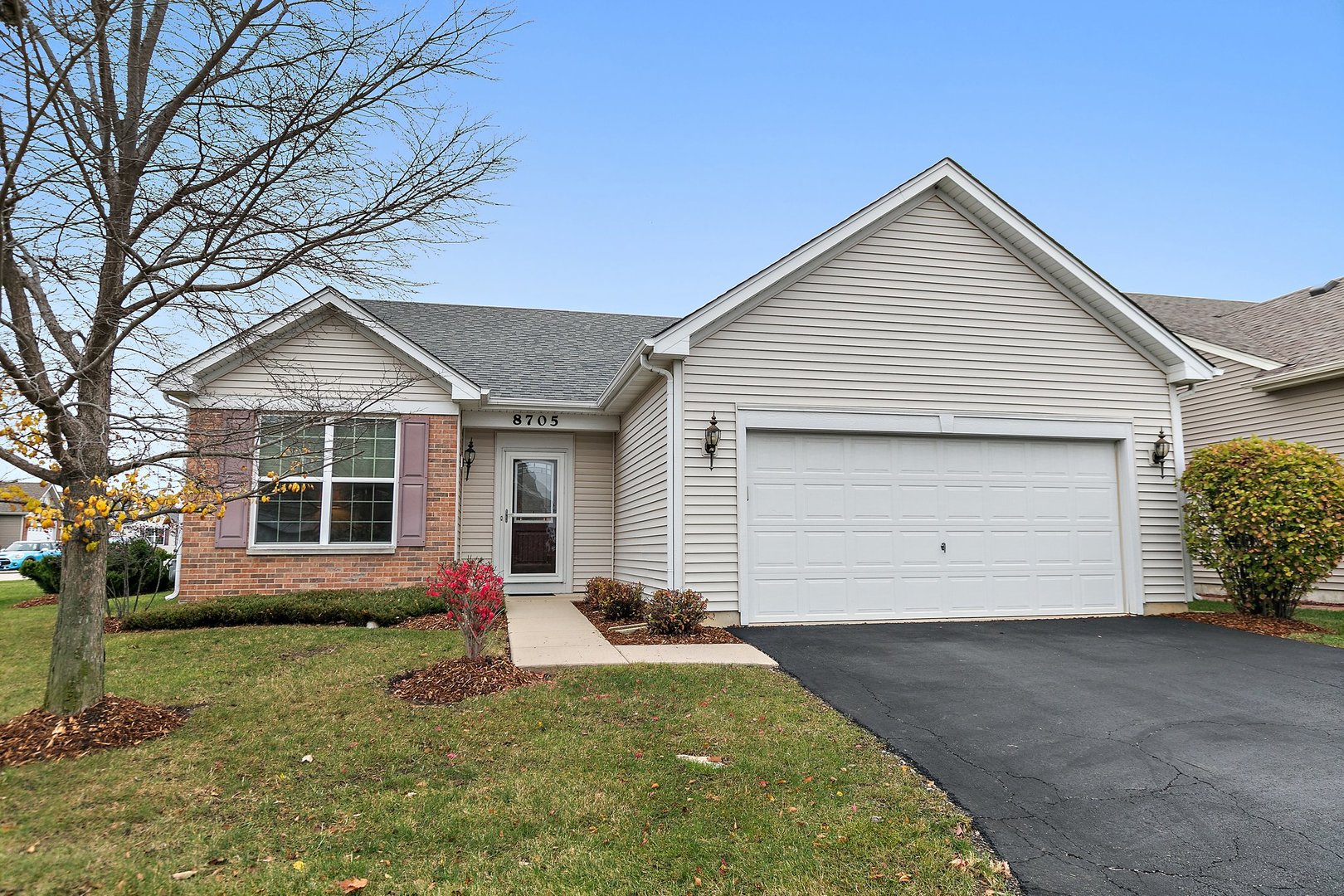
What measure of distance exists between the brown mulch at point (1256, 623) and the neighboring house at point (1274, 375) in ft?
11.7

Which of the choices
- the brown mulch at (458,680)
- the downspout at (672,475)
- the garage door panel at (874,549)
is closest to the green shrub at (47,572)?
the brown mulch at (458,680)

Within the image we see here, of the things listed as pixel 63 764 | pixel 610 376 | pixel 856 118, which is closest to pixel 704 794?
pixel 63 764

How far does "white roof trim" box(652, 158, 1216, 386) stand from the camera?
8.95m

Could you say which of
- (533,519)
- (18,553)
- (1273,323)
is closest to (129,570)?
(533,519)

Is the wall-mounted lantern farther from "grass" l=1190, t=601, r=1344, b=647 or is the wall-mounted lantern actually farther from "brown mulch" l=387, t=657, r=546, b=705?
"brown mulch" l=387, t=657, r=546, b=705

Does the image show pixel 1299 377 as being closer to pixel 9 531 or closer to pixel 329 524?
pixel 329 524

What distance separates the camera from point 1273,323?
45.3 feet

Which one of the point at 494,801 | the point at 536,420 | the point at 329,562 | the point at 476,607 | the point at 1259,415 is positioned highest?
the point at 1259,415

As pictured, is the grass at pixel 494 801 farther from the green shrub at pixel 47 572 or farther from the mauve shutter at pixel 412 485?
the green shrub at pixel 47 572

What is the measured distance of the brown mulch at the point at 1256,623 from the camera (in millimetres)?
8406

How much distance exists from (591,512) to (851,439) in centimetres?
485

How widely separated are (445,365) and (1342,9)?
478 inches

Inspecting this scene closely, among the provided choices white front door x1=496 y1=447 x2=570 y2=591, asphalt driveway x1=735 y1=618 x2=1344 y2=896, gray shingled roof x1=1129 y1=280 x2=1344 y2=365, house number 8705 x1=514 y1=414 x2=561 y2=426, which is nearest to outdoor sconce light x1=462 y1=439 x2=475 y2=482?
white front door x1=496 y1=447 x2=570 y2=591

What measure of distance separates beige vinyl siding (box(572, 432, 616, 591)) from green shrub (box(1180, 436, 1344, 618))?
8.38 metres
